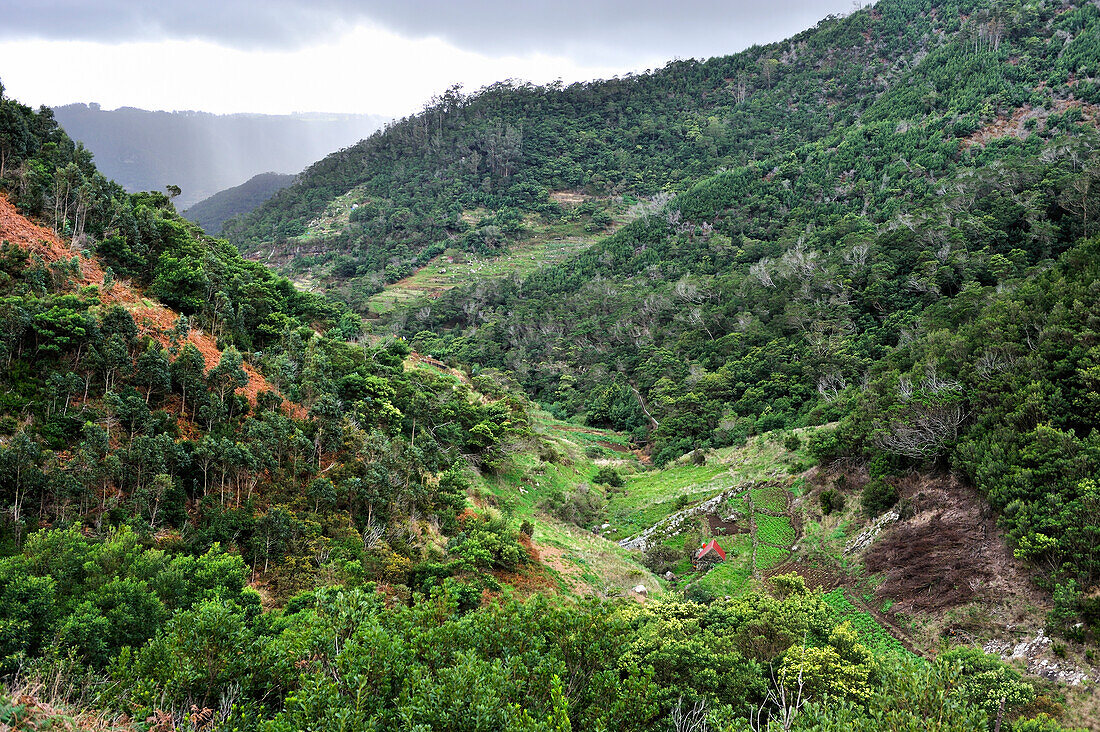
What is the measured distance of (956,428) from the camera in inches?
802

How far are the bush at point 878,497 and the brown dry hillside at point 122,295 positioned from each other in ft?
69.1

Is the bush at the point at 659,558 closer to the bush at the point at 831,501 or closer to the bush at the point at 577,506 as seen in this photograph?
the bush at the point at 577,506

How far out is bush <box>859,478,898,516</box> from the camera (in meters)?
21.3

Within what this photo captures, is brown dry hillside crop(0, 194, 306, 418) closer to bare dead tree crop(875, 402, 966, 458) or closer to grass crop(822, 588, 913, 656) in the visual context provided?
grass crop(822, 588, 913, 656)

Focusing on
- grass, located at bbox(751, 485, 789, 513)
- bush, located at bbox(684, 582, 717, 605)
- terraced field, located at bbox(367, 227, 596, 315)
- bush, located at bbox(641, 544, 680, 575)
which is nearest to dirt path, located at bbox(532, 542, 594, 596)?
bush, located at bbox(684, 582, 717, 605)

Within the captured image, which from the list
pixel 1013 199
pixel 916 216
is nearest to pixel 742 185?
pixel 916 216

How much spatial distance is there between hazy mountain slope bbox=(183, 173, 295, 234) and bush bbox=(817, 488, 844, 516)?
6724 inches

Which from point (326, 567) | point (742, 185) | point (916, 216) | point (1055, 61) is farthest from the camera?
point (742, 185)

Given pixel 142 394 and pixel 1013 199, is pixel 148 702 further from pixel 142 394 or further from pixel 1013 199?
pixel 1013 199

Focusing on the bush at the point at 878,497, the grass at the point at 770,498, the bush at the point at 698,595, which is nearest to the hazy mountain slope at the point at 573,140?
the grass at the point at 770,498

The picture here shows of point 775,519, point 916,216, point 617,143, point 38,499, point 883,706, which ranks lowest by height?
point 775,519

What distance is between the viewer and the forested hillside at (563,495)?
850cm

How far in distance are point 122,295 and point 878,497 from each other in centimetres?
2735

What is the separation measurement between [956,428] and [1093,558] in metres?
6.91
